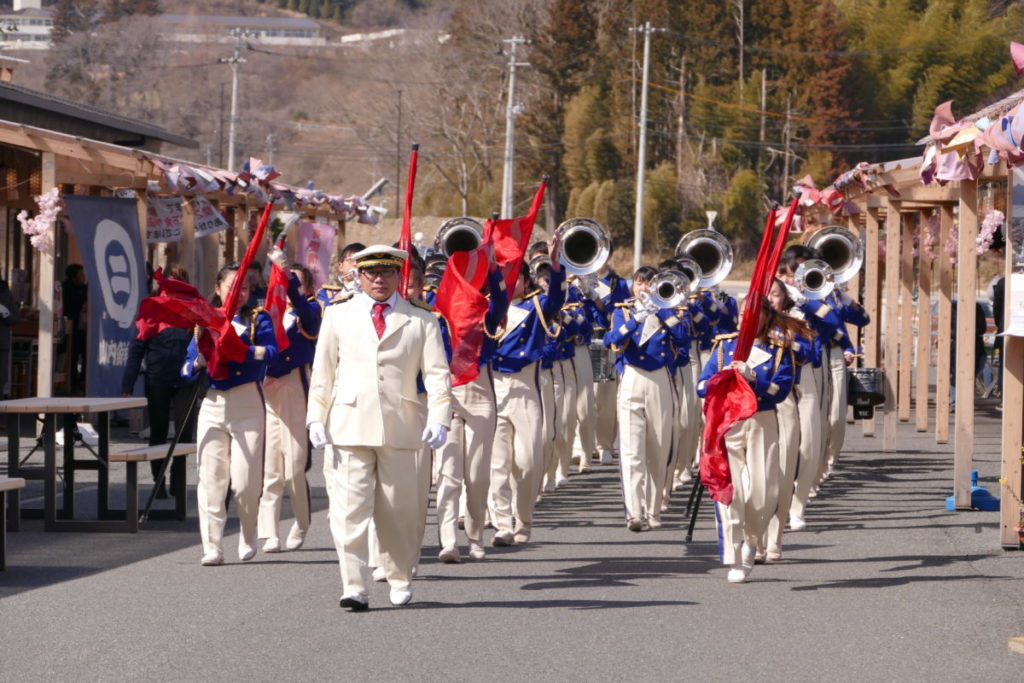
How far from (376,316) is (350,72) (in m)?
144

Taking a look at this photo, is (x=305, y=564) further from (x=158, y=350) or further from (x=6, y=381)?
(x=6, y=381)

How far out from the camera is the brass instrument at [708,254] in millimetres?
15641

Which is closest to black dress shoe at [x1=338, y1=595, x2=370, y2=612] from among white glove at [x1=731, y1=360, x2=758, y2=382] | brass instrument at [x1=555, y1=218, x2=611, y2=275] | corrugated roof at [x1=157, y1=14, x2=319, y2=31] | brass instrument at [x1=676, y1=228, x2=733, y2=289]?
white glove at [x1=731, y1=360, x2=758, y2=382]

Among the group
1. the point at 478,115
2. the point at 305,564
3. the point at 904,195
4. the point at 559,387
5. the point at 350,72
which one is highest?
the point at 350,72

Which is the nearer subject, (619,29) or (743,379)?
(743,379)

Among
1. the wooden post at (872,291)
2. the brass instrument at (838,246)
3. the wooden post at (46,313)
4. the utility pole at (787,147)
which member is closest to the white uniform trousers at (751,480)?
the brass instrument at (838,246)

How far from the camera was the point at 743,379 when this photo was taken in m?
9.95

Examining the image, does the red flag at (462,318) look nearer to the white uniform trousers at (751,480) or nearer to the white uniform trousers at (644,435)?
the white uniform trousers at (751,480)

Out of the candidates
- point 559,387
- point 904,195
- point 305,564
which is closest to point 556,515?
point 559,387

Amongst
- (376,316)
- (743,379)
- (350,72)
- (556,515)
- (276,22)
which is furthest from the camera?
(276,22)

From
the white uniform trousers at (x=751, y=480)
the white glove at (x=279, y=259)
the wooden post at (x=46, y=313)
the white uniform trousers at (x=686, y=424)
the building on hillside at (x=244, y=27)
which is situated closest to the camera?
the white uniform trousers at (x=751, y=480)

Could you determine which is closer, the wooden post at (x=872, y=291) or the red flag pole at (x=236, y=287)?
the red flag pole at (x=236, y=287)

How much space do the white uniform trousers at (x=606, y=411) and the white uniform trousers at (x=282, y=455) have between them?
7532mm

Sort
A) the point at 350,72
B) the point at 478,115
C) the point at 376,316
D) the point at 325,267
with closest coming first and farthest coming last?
the point at 376,316 → the point at 325,267 → the point at 478,115 → the point at 350,72
